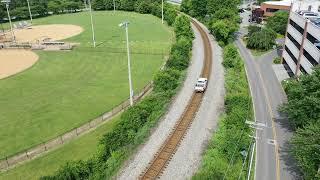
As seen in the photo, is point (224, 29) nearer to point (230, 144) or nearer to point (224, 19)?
point (224, 19)

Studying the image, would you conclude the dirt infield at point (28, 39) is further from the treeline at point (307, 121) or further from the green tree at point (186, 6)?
the treeline at point (307, 121)

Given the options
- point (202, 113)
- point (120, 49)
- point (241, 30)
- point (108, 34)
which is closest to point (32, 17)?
point (108, 34)

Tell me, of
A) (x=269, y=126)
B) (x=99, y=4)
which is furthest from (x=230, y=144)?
(x=99, y=4)

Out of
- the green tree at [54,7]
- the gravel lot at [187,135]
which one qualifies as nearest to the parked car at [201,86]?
the gravel lot at [187,135]

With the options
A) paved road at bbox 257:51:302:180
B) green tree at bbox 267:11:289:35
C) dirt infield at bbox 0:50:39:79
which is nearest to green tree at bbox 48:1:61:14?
dirt infield at bbox 0:50:39:79

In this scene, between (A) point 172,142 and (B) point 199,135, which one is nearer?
(A) point 172,142
